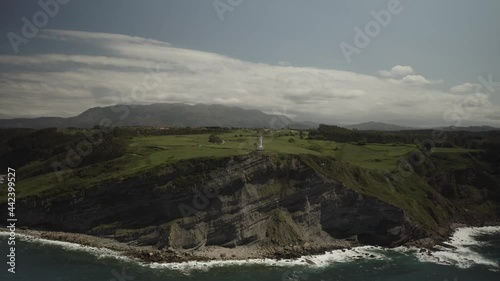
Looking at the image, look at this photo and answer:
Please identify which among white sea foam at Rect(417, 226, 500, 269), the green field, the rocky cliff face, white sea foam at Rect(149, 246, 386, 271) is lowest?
white sea foam at Rect(417, 226, 500, 269)

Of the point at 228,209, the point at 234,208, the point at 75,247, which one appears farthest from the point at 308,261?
the point at 75,247

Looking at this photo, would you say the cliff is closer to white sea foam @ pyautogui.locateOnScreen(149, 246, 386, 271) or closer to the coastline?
the coastline

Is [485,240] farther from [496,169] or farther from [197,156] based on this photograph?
[197,156]

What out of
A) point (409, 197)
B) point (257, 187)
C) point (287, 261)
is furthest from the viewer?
point (409, 197)

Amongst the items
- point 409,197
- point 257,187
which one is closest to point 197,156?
point 257,187

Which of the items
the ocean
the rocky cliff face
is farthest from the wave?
the rocky cliff face
